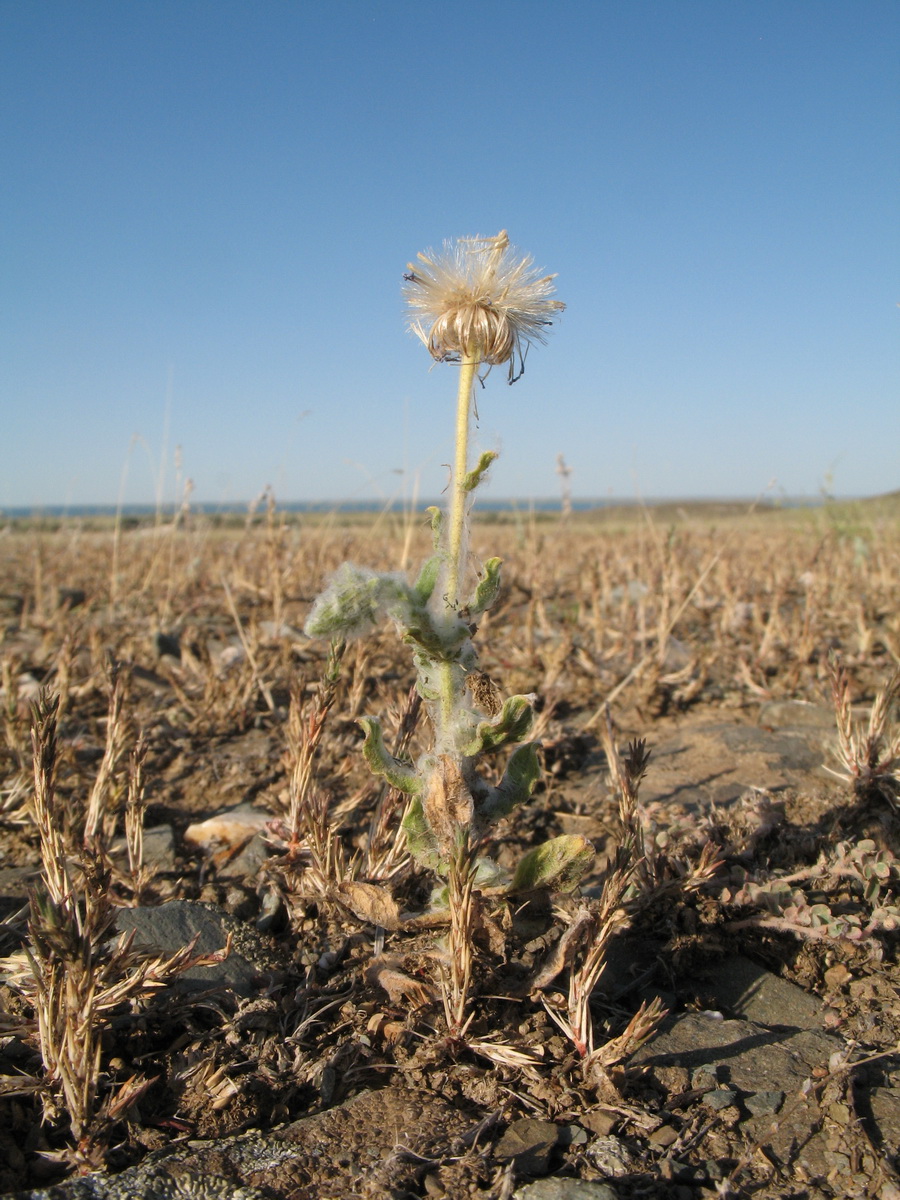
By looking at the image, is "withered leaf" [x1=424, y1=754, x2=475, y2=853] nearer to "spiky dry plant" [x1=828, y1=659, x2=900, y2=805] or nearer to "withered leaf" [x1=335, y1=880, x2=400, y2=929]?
"withered leaf" [x1=335, y1=880, x2=400, y2=929]

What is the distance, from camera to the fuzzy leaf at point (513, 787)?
162cm

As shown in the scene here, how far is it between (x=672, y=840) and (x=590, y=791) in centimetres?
52

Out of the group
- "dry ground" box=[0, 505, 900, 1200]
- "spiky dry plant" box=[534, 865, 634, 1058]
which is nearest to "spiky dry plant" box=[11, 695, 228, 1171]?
"dry ground" box=[0, 505, 900, 1200]

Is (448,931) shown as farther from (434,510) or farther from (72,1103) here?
(434,510)

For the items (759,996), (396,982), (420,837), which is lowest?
(759,996)

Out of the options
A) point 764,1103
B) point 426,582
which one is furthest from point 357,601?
point 764,1103

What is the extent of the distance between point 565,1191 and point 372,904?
1.98 feet

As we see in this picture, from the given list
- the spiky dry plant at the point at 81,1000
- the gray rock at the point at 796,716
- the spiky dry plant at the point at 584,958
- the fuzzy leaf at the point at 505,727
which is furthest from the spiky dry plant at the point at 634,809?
the gray rock at the point at 796,716

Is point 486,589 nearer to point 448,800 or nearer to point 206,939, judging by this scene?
point 448,800

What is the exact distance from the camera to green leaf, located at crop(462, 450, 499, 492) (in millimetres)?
1477

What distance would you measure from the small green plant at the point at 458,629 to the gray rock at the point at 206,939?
1.43ft

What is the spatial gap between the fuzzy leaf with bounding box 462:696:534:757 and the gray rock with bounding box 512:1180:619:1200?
682 mm

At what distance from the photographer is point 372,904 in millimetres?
1602

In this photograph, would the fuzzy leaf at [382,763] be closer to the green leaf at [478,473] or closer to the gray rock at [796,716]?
the green leaf at [478,473]
